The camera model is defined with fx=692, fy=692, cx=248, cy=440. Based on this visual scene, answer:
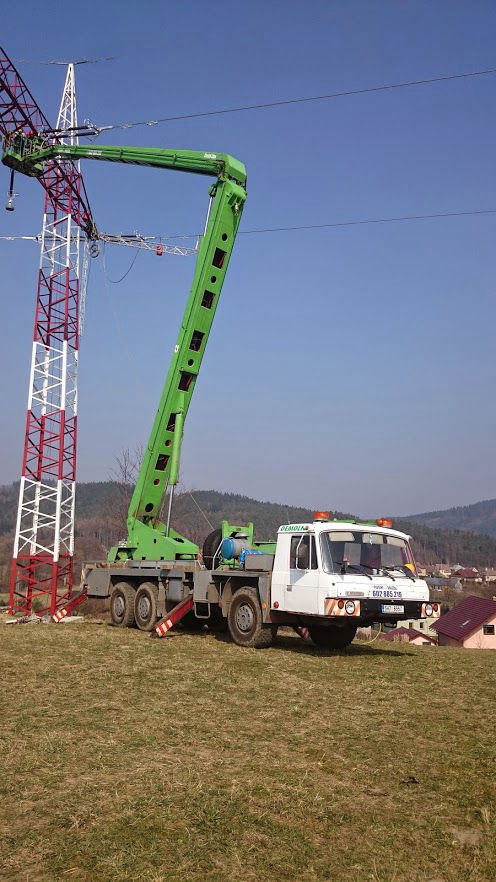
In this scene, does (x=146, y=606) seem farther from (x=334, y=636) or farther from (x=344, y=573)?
(x=344, y=573)

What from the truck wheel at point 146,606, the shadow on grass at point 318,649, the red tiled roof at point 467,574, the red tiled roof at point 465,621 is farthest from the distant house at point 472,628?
the red tiled roof at point 467,574

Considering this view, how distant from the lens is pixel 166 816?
14.0ft

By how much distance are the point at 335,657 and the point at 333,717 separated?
4.13 m

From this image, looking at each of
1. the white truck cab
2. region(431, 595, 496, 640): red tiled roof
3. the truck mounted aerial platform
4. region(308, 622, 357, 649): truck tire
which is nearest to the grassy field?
the white truck cab

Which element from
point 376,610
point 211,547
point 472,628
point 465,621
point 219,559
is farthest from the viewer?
point 465,621

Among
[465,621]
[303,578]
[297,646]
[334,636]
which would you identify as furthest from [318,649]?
[465,621]

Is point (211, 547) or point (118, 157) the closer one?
point (211, 547)

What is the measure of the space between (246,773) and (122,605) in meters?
11.3

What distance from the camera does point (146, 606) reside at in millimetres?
15227

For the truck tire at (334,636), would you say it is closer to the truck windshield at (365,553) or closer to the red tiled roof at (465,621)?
the truck windshield at (365,553)

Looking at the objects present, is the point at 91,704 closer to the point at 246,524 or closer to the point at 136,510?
the point at 246,524

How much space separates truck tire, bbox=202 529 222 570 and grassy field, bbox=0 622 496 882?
13.8 feet

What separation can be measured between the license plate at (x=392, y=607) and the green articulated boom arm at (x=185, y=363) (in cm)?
586

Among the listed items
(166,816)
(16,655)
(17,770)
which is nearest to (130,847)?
Answer: (166,816)
